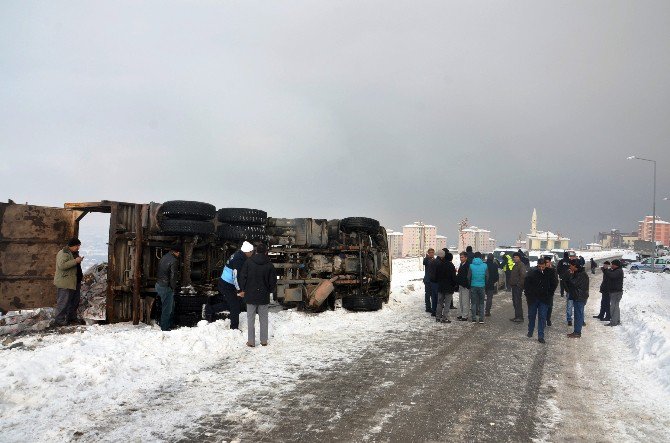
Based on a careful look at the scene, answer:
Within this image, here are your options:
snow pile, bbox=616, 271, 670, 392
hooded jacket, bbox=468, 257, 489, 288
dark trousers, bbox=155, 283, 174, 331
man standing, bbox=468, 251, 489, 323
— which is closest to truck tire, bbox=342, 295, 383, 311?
man standing, bbox=468, 251, 489, 323

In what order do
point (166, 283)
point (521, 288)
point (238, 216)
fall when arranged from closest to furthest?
point (166, 283), point (238, 216), point (521, 288)

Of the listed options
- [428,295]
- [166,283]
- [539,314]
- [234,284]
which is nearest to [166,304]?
[166,283]

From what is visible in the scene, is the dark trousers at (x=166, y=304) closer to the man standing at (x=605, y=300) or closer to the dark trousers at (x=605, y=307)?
the man standing at (x=605, y=300)

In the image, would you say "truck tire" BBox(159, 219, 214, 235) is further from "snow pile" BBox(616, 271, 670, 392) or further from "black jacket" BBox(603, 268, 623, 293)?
"black jacket" BBox(603, 268, 623, 293)

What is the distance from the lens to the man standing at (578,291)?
399 inches

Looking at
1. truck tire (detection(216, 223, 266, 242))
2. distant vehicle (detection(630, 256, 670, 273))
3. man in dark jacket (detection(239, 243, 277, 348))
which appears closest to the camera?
man in dark jacket (detection(239, 243, 277, 348))

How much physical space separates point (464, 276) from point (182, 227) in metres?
7.21

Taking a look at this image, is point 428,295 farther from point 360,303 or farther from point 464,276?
point 360,303

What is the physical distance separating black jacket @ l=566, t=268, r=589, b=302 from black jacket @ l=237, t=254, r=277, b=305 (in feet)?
23.5

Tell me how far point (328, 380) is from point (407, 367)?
1496 millimetres

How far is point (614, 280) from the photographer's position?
11.7 m

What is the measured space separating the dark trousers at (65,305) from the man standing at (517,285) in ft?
35.3

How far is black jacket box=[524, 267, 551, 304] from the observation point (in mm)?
9648

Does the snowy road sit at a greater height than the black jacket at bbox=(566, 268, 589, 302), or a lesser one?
lesser
